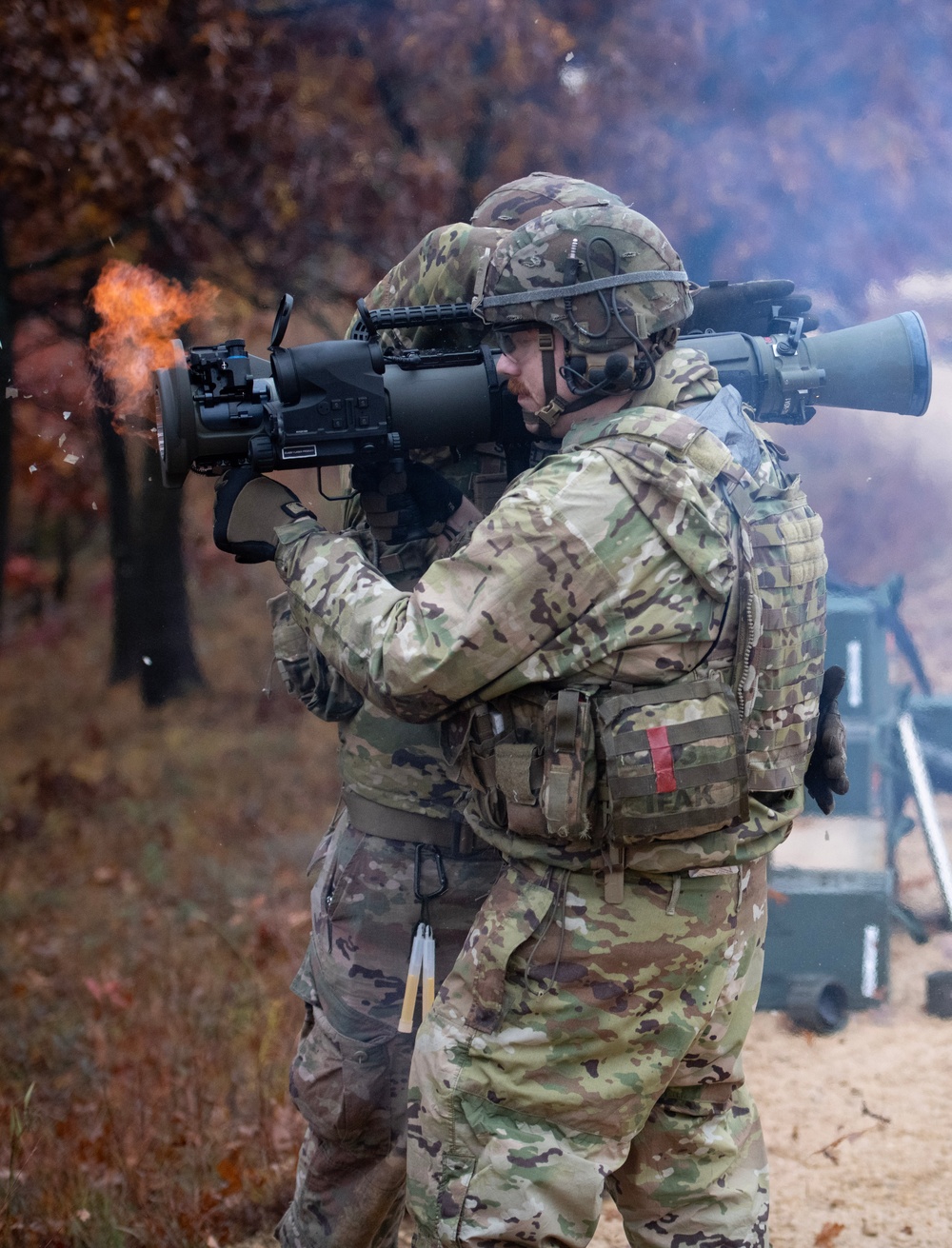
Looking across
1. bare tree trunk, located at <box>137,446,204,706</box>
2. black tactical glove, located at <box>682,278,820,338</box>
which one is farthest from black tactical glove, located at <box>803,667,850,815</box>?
bare tree trunk, located at <box>137,446,204,706</box>

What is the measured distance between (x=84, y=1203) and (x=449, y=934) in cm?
133

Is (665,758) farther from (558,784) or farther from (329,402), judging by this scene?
(329,402)

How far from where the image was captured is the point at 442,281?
2.67m

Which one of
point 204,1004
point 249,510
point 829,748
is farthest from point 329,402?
point 204,1004

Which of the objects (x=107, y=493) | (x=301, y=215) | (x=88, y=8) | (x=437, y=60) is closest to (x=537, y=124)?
(x=437, y=60)

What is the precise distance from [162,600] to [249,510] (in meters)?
5.19

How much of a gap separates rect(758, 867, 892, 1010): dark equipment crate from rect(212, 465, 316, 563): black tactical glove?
304cm

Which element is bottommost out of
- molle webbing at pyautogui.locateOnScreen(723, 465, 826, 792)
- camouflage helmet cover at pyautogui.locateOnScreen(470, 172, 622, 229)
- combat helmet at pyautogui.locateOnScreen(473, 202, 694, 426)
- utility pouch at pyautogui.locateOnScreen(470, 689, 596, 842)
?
utility pouch at pyautogui.locateOnScreen(470, 689, 596, 842)

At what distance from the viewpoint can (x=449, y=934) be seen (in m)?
2.65

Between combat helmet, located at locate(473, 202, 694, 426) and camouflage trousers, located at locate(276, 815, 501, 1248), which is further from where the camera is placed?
camouflage trousers, located at locate(276, 815, 501, 1248)

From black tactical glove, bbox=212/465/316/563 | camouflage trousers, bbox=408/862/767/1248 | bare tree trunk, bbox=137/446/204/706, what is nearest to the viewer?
camouflage trousers, bbox=408/862/767/1248

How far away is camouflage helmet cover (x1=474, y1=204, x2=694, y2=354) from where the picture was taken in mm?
2121

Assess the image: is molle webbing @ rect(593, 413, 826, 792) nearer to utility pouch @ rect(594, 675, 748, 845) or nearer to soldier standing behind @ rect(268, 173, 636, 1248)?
utility pouch @ rect(594, 675, 748, 845)

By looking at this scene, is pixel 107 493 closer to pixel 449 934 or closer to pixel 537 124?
pixel 537 124
